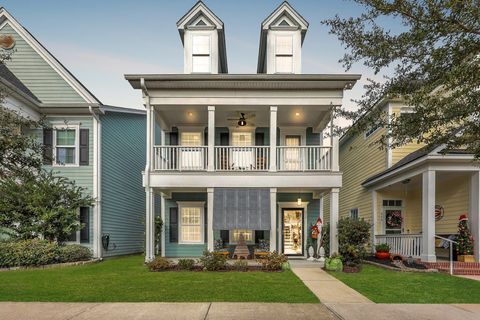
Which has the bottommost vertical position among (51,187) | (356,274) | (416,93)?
(356,274)

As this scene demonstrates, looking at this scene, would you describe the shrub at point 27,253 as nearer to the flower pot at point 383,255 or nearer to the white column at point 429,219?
the flower pot at point 383,255

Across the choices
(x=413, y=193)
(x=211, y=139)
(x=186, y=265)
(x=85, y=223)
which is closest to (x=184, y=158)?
(x=211, y=139)

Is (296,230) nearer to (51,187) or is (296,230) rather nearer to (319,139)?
(319,139)

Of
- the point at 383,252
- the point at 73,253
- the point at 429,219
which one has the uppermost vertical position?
the point at 429,219

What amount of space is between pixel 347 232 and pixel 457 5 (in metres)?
8.33

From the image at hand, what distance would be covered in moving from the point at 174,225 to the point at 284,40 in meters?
9.26

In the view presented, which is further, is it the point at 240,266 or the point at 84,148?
the point at 84,148

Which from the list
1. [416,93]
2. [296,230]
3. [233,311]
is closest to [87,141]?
[296,230]

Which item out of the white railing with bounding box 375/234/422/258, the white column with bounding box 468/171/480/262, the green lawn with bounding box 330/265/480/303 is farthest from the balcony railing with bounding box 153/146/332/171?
the white column with bounding box 468/171/480/262

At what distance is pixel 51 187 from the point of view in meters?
12.7

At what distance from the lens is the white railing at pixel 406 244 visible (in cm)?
1193

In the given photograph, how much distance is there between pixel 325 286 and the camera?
8.45m

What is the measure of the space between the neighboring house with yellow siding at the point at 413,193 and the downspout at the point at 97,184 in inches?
429

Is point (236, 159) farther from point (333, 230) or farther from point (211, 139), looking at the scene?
point (333, 230)
